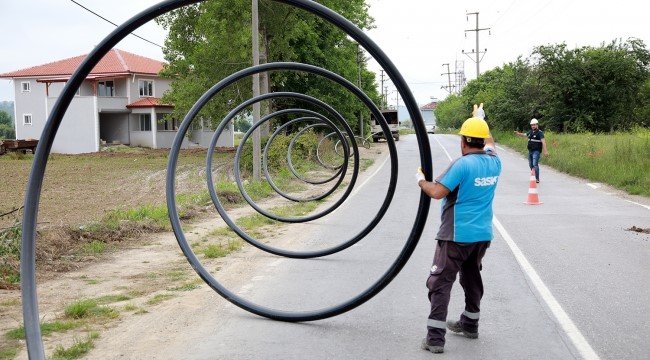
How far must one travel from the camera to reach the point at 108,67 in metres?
53.6

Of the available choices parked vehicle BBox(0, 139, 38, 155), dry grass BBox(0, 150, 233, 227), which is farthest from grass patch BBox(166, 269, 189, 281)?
parked vehicle BBox(0, 139, 38, 155)

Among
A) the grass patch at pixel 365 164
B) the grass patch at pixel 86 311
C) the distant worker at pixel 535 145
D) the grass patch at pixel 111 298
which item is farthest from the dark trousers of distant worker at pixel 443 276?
the grass patch at pixel 365 164

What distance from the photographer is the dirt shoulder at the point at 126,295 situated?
554 cm

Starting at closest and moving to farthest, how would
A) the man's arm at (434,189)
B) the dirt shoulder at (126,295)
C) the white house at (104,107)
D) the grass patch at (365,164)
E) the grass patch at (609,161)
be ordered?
the man's arm at (434,189) < the dirt shoulder at (126,295) < the grass patch at (609,161) < the grass patch at (365,164) < the white house at (104,107)

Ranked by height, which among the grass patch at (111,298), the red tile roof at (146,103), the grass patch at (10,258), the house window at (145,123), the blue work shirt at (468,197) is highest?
the red tile roof at (146,103)

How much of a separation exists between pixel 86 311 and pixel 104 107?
4764cm

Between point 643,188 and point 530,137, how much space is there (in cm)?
330

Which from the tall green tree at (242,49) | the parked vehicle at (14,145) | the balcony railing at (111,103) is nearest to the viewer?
the tall green tree at (242,49)

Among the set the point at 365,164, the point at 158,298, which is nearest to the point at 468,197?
the point at 158,298

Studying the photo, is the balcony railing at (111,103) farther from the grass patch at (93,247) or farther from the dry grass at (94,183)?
the grass patch at (93,247)

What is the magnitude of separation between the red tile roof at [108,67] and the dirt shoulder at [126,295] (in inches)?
1769

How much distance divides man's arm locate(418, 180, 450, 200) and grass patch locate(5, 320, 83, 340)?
3.15 metres

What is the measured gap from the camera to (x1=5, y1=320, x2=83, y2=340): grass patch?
221 inches

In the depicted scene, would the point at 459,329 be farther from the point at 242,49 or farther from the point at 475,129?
the point at 242,49
